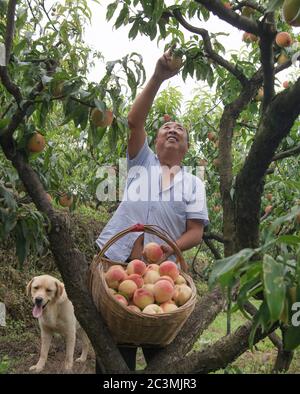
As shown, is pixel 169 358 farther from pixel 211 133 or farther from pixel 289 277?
pixel 211 133

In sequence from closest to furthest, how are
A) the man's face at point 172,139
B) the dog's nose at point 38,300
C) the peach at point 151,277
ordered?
the peach at point 151,277 → the man's face at point 172,139 → the dog's nose at point 38,300

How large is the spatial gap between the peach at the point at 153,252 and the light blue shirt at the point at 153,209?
139mm

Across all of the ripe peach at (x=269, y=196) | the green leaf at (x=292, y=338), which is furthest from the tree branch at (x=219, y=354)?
the ripe peach at (x=269, y=196)

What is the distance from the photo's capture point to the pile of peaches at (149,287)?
1.57m

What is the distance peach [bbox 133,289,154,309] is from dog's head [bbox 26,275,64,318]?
1437 mm

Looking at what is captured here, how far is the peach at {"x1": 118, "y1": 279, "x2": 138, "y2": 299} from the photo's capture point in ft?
5.22

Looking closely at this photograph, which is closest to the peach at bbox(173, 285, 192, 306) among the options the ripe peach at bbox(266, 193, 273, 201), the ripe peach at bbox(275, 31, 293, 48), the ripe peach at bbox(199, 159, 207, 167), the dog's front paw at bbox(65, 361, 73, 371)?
the ripe peach at bbox(275, 31, 293, 48)

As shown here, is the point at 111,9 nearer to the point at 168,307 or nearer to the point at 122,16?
the point at 122,16

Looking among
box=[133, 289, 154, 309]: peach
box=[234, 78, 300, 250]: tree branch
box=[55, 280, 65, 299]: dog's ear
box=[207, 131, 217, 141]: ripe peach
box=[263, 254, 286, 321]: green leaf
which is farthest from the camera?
box=[207, 131, 217, 141]: ripe peach

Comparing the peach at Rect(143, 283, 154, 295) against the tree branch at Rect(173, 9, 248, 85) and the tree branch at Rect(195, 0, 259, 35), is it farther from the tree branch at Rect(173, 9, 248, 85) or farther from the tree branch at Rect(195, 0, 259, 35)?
the tree branch at Rect(173, 9, 248, 85)

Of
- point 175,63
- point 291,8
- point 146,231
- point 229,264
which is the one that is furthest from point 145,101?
point 229,264

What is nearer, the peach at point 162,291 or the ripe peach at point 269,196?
the peach at point 162,291

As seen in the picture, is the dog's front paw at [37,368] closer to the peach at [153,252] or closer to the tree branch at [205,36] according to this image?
the peach at [153,252]

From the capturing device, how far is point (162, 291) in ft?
5.17
